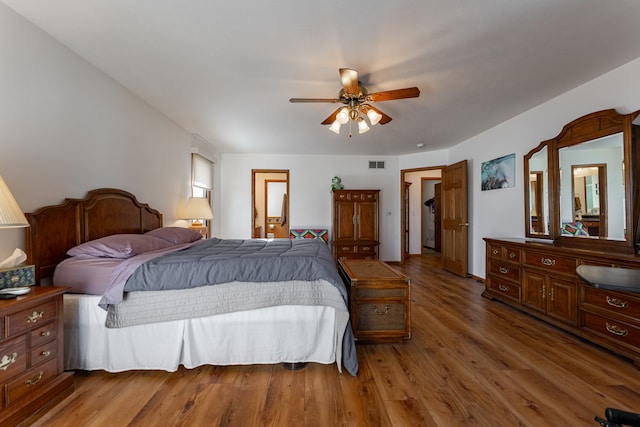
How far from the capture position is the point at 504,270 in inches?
121

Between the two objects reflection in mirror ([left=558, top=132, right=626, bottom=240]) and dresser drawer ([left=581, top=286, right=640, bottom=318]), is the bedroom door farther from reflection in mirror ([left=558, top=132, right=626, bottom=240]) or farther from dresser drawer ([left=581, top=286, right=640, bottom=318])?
dresser drawer ([left=581, top=286, right=640, bottom=318])

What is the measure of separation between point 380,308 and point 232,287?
1.18 meters

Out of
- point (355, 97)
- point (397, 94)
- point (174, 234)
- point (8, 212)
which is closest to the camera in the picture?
point (8, 212)

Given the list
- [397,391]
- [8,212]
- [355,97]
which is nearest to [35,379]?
[8,212]

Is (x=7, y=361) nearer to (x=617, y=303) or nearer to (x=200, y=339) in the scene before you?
(x=200, y=339)

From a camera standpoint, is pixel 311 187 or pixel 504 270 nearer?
pixel 504 270

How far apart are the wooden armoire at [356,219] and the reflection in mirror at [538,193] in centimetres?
239

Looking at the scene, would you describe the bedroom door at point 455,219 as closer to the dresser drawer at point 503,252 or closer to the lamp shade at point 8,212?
the dresser drawer at point 503,252

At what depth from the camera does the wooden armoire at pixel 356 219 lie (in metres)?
5.09

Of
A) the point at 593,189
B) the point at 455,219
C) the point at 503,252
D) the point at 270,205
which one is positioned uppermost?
the point at 270,205

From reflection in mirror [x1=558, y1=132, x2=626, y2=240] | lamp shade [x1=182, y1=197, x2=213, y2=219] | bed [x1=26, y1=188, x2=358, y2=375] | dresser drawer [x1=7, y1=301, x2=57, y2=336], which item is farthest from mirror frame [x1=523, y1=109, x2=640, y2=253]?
lamp shade [x1=182, y1=197, x2=213, y2=219]

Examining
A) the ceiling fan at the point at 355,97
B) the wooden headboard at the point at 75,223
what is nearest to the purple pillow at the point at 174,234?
the wooden headboard at the point at 75,223

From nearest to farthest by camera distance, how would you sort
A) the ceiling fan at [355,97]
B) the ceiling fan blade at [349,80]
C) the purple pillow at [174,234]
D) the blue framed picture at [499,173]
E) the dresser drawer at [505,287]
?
1. the ceiling fan blade at [349,80]
2. the ceiling fan at [355,97]
3. the purple pillow at [174,234]
4. the dresser drawer at [505,287]
5. the blue framed picture at [499,173]

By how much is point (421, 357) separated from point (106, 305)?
2203 millimetres
